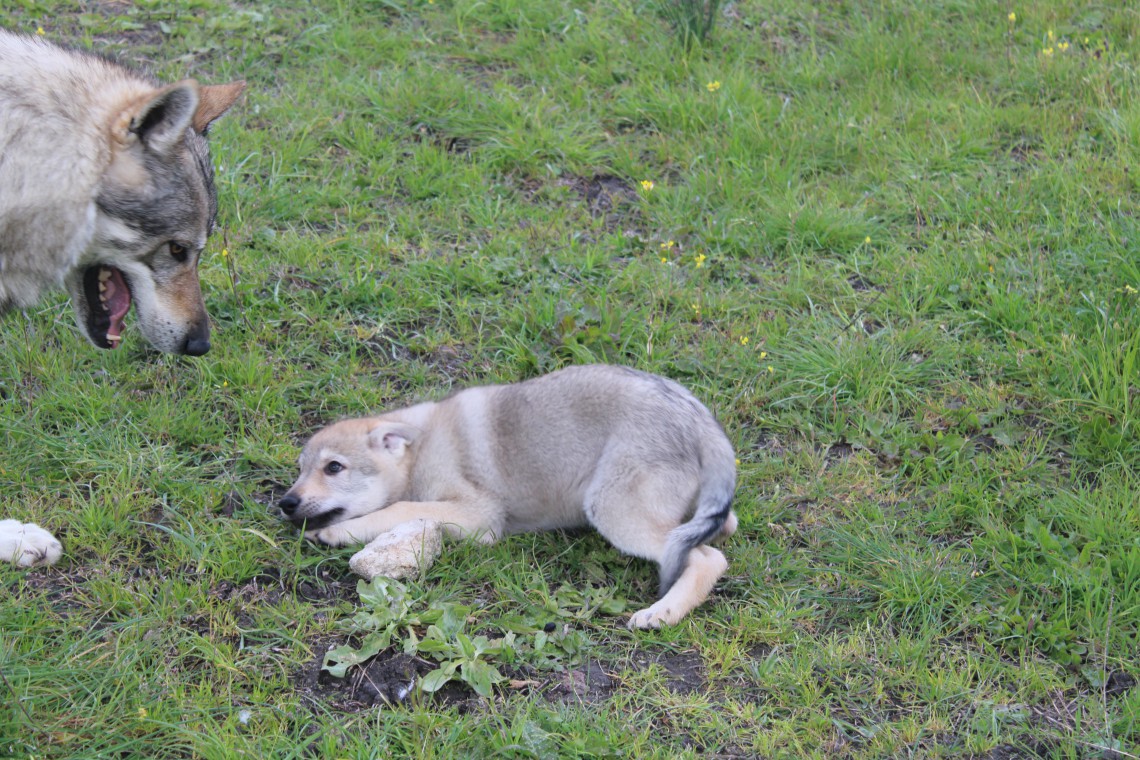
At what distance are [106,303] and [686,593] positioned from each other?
2.57 metres

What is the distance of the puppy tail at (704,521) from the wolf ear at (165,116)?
7.61 feet

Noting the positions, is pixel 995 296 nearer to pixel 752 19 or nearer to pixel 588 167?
pixel 588 167

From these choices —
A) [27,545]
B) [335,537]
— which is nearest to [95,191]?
[27,545]

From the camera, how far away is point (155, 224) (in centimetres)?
396

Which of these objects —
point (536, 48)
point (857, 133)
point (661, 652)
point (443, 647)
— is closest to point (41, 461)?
point (443, 647)

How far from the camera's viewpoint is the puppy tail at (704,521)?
3.77 metres

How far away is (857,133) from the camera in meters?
6.38

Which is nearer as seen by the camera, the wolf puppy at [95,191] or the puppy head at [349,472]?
the wolf puppy at [95,191]

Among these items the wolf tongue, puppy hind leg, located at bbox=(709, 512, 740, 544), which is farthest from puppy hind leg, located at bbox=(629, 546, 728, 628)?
the wolf tongue

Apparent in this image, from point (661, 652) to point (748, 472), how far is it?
1.11 metres

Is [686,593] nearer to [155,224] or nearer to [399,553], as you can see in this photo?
[399,553]

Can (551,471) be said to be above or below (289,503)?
above

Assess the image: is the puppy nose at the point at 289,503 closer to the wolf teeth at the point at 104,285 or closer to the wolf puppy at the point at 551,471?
the wolf puppy at the point at 551,471

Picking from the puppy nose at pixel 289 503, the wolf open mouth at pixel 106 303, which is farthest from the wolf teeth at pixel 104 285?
the puppy nose at pixel 289 503
